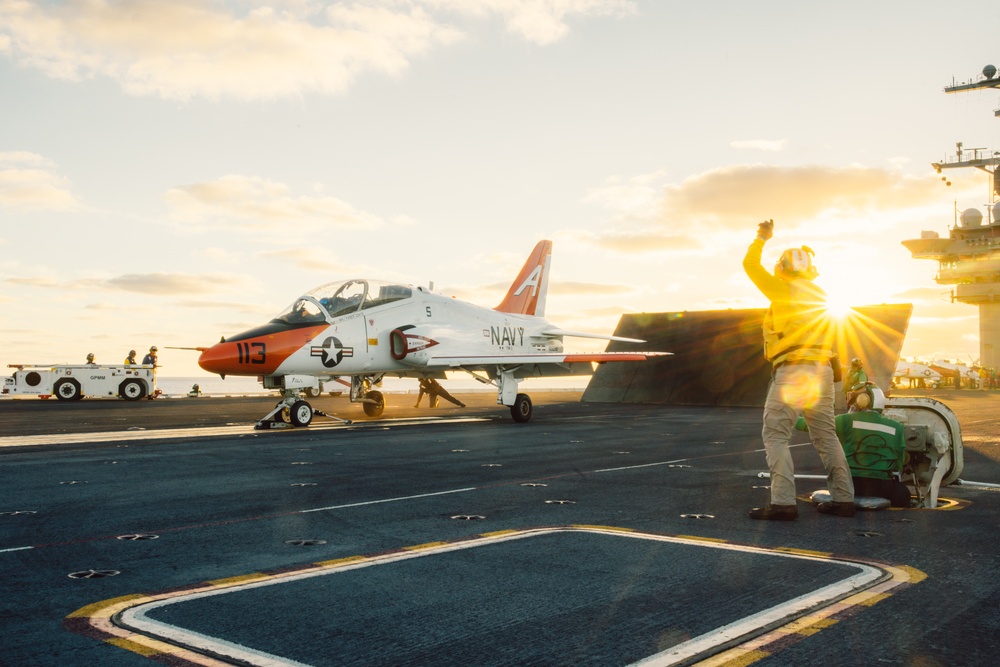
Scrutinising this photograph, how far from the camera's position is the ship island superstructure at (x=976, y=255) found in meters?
66.8

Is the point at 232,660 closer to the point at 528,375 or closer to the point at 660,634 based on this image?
the point at 660,634

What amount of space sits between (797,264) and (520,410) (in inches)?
548

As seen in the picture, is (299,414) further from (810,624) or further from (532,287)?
(810,624)

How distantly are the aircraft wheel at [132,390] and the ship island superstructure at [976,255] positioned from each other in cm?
6696

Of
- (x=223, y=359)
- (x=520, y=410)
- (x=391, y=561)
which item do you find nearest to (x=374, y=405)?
(x=520, y=410)

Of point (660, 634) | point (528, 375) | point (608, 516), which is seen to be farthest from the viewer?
point (528, 375)

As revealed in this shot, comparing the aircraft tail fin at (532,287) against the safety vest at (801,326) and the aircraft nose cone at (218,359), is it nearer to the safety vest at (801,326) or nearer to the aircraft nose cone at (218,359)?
the aircraft nose cone at (218,359)

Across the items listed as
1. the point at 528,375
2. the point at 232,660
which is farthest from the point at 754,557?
the point at 528,375

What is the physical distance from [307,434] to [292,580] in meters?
11.8

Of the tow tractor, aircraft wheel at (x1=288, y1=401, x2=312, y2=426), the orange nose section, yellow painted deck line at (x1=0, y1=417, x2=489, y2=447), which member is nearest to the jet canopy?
the orange nose section

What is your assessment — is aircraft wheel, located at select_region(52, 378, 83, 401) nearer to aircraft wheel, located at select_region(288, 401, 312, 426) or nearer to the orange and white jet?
the orange and white jet

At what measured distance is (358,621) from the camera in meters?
3.60

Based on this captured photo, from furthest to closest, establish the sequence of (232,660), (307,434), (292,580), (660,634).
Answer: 1. (307,434)
2. (292,580)
3. (660,634)
4. (232,660)

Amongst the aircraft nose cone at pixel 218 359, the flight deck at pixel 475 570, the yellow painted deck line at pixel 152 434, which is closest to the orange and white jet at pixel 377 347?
the aircraft nose cone at pixel 218 359
